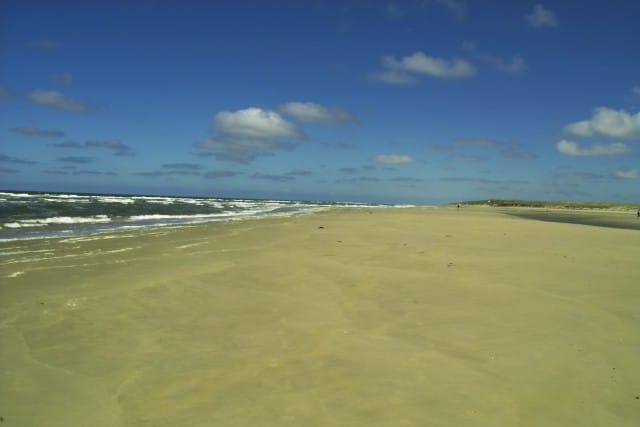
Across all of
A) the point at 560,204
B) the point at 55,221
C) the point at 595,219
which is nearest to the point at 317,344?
the point at 55,221

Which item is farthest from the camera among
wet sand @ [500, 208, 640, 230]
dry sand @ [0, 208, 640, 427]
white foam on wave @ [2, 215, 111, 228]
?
wet sand @ [500, 208, 640, 230]

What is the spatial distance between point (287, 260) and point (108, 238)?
23.6ft

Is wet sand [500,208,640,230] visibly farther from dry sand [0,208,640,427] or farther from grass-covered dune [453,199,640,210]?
grass-covered dune [453,199,640,210]

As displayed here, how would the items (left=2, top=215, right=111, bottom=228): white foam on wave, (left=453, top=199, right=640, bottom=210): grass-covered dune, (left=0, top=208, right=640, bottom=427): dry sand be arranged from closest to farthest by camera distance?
1. (left=0, top=208, right=640, bottom=427): dry sand
2. (left=2, top=215, right=111, bottom=228): white foam on wave
3. (left=453, top=199, right=640, bottom=210): grass-covered dune

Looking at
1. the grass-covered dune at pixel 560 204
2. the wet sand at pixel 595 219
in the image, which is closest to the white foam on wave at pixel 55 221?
the wet sand at pixel 595 219

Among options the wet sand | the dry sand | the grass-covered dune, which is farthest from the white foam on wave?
the grass-covered dune

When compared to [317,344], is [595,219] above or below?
above

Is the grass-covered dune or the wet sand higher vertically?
the grass-covered dune

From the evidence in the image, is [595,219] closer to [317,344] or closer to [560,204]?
[317,344]

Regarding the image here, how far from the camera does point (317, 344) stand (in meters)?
4.59

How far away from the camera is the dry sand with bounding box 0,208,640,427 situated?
10.8 ft

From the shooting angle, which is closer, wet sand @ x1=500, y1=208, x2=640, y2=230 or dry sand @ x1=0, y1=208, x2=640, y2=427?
dry sand @ x1=0, y1=208, x2=640, y2=427

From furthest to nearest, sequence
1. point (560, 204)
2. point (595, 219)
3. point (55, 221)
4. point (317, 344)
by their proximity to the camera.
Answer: point (560, 204) → point (595, 219) → point (55, 221) → point (317, 344)

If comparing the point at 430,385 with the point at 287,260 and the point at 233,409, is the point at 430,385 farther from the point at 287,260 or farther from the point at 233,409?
the point at 287,260
